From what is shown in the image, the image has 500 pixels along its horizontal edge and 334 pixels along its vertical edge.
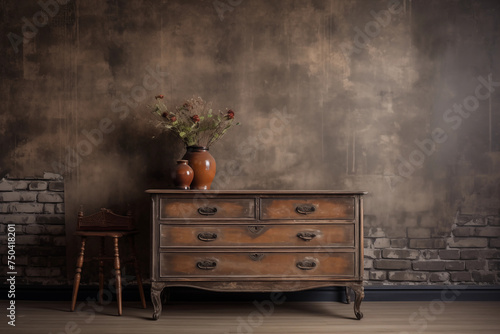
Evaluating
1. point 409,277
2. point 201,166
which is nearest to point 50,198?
point 201,166

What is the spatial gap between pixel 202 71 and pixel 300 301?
2.27 meters

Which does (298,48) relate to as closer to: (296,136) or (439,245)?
(296,136)

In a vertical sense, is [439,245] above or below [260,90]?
below

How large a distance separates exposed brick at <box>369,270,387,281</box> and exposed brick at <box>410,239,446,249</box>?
0.36 metres

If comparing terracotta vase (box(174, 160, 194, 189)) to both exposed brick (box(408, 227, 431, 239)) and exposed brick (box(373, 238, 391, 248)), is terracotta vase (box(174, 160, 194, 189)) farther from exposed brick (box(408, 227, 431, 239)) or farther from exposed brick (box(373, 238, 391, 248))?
exposed brick (box(408, 227, 431, 239))

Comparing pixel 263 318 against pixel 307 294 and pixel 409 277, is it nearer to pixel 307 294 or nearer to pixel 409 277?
pixel 307 294

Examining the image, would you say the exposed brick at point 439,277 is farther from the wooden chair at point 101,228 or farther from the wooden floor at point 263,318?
the wooden chair at point 101,228

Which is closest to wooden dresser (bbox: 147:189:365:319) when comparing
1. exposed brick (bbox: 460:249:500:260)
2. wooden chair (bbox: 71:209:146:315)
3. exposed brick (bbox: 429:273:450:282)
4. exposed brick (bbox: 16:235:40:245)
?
wooden chair (bbox: 71:209:146:315)

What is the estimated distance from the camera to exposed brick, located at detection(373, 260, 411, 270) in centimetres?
387

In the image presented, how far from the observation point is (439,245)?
153 inches

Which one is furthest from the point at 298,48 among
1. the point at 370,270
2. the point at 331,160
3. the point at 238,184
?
the point at 370,270

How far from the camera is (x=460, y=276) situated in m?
3.87

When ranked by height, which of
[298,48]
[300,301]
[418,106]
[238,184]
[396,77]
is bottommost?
[300,301]

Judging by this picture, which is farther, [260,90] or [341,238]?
[260,90]
